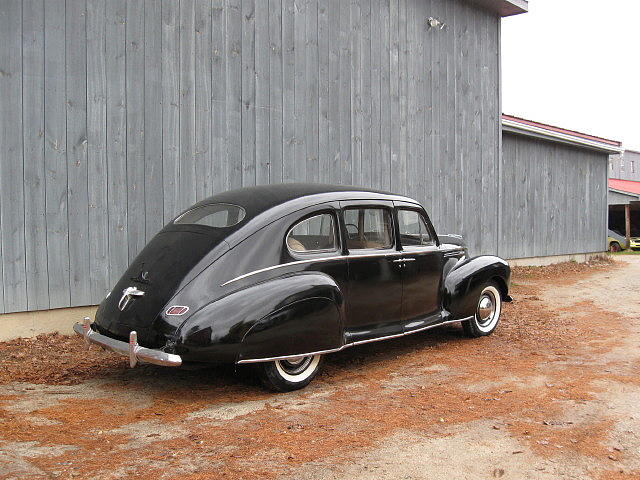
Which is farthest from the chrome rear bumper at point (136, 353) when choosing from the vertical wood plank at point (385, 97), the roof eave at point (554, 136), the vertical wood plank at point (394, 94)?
the roof eave at point (554, 136)

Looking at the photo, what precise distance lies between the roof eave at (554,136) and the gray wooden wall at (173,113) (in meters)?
3.82

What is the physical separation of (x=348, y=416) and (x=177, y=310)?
150 centimetres

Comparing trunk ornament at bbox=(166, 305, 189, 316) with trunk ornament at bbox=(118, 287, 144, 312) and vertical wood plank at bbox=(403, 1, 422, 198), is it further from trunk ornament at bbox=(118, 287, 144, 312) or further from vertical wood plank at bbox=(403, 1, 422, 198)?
vertical wood plank at bbox=(403, 1, 422, 198)

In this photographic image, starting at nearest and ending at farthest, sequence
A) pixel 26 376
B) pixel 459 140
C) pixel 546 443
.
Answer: pixel 546 443
pixel 26 376
pixel 459 140

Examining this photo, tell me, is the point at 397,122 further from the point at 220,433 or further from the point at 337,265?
the point at 220,433

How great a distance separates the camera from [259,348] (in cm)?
461

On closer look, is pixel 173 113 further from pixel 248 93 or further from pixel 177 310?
pixel 177 310

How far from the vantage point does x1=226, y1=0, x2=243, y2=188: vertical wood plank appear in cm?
811

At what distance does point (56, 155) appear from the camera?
6.77 metres

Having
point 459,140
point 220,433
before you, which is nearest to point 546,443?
point 220,433

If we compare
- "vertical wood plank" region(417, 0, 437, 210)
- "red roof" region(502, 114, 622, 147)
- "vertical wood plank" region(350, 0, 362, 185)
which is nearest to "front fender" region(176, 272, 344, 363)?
"vertical wood plank" region(350, 0, 362, 185)

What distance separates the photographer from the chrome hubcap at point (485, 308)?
722cm

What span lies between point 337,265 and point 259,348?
3.89 ft

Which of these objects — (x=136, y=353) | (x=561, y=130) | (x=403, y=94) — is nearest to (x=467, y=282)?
(x=136, y=353)
